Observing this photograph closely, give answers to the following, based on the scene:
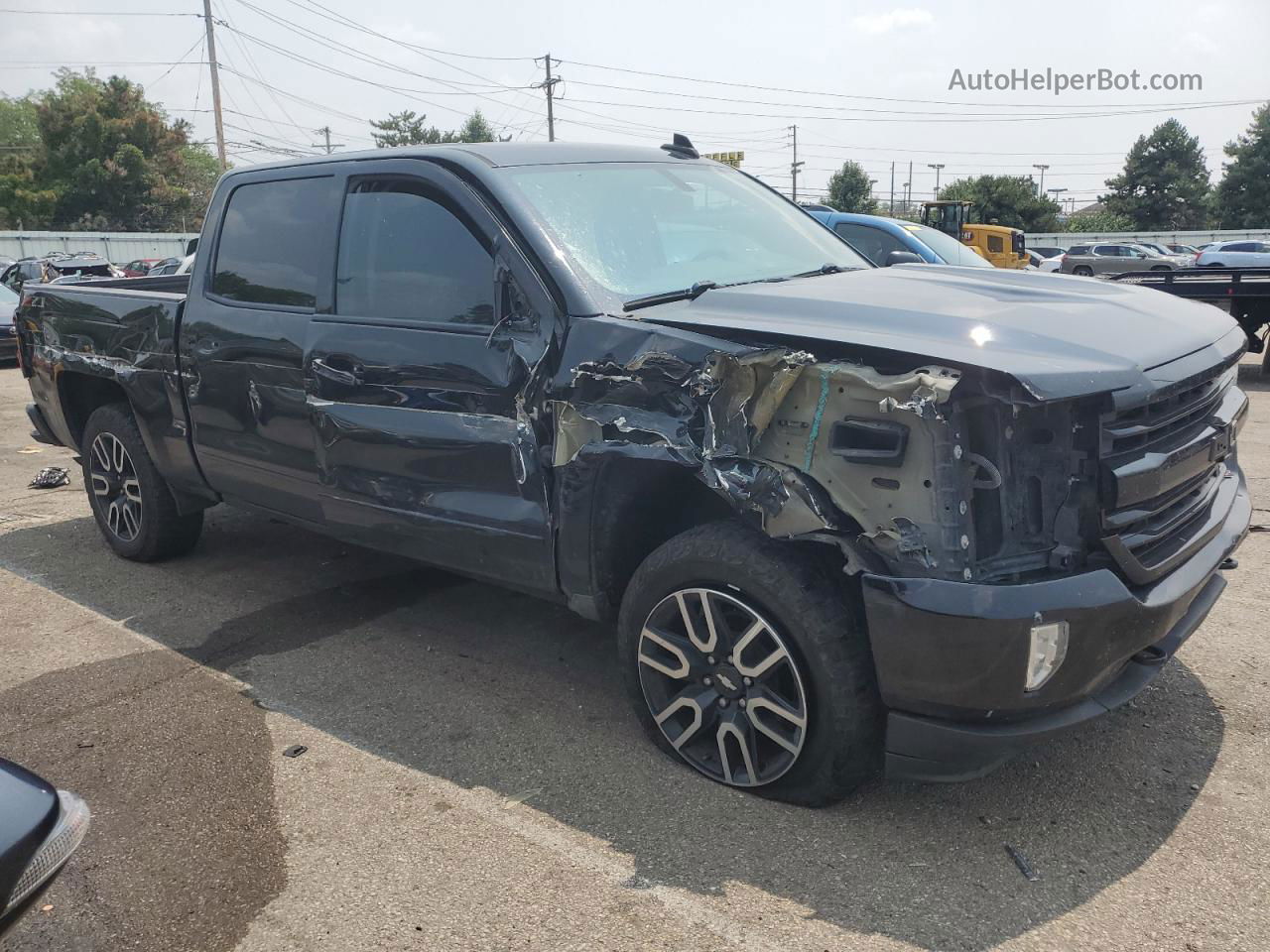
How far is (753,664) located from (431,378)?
1502 millimetres

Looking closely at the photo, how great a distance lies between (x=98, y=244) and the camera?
1650 inches

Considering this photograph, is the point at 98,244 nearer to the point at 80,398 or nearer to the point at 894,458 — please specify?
the point at 80,398

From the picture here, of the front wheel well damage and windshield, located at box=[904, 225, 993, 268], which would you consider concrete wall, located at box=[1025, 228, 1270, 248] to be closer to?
windshield, located at box=[904, 225, 993, 268]

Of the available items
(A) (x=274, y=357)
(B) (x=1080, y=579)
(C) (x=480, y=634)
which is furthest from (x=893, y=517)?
(A) (x=274, y=357)

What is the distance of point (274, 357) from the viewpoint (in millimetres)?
4133

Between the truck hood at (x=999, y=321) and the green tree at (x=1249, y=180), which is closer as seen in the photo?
the truck hood at (x=999, y=321)

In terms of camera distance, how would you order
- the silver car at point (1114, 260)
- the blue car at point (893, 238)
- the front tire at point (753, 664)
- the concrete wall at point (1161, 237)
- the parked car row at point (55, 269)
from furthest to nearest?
the concrete wall at point (1161, 237), the silver car at point (1114, 260), the parked car row at point (55, 269), the blue car at point (893, 238), the front tire at point (753, 664)

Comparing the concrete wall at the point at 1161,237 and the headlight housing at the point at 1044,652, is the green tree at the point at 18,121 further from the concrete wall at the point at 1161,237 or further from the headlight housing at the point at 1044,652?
the headlight housing at the point at 1044,652

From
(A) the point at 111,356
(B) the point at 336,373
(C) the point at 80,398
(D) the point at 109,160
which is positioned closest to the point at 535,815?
(B) the point at 336,373

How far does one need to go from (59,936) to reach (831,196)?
6938 cm

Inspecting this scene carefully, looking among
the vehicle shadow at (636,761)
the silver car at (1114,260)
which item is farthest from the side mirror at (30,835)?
the silver car at (1114,260)

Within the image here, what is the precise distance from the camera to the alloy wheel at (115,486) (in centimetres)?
540

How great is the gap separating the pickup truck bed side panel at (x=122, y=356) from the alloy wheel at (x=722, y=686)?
9.27 ft

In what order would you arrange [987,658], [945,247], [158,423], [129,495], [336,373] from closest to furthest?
[987,658]
[336,373]
[158,423]
[129,495]
[945,247]
